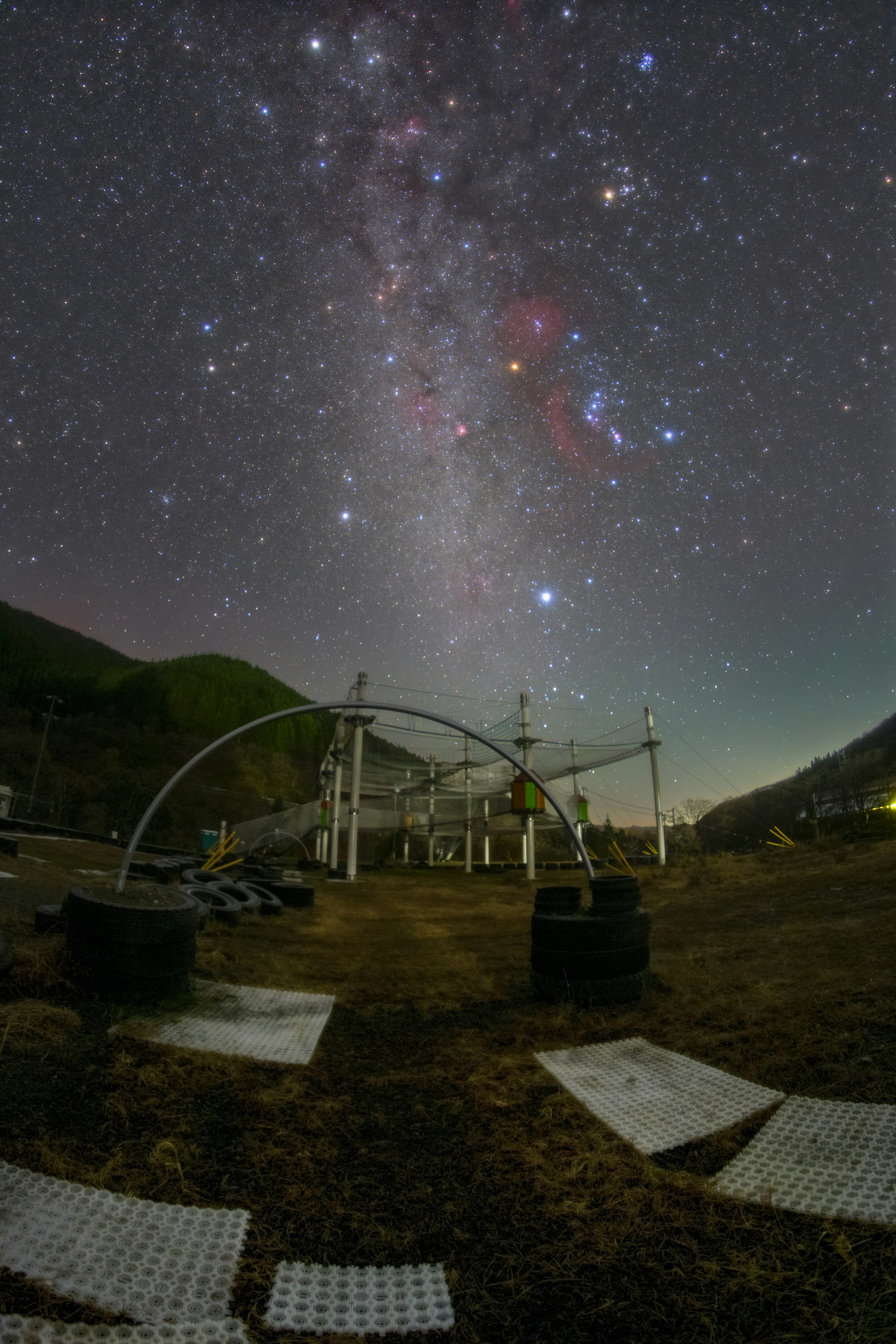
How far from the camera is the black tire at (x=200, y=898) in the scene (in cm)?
593

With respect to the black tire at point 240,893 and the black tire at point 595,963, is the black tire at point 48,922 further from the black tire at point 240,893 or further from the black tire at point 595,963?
the black tire at point 595,963

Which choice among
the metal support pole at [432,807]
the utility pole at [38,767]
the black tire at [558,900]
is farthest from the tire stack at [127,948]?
the utility pole at [38,767]

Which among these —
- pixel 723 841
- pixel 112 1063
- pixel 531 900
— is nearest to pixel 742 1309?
pixel 112 1063

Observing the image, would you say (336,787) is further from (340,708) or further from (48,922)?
(48,922)

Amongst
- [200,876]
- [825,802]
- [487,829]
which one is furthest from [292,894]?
[825,802]

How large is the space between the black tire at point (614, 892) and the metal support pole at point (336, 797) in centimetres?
1629

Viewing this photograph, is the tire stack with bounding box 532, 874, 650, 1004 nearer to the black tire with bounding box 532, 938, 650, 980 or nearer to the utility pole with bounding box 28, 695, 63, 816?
the black tire with bounding box 532, 938, 650, 980

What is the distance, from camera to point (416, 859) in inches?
1743

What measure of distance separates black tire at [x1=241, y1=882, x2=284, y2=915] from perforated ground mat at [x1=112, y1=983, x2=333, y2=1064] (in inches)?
238

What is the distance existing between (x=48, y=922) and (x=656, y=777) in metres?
22.8

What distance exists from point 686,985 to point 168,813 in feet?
139

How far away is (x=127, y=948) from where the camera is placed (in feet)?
16.0

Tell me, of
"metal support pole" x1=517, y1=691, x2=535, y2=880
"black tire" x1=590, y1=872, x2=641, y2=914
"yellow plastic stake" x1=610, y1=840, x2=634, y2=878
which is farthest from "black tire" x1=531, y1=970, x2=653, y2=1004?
"metal support pole" x1=517, y1=691, x2=535, y2=880

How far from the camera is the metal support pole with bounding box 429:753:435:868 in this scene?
26.7m
